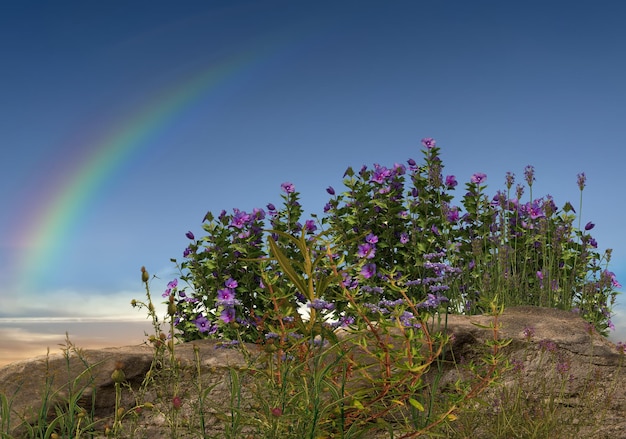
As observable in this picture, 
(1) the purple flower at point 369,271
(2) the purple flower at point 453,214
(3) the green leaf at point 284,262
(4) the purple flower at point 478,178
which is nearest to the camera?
(3) the green leaf at point 284,262

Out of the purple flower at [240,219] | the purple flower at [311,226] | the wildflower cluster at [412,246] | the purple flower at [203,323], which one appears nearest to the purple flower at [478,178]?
the wildflower cluster at [412,246]

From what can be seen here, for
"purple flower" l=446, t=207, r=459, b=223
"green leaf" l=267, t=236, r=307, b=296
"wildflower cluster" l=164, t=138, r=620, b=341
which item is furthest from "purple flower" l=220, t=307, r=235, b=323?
"green leaf" l=267, t=236, r=307, b=296

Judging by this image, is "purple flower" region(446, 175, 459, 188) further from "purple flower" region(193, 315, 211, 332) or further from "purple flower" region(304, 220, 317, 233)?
"purple flower" region(193, 315, 211, 332)

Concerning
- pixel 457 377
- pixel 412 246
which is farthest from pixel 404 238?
pixel 457 377

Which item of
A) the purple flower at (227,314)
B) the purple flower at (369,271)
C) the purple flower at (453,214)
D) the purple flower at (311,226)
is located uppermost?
the purple flower at (453,214)

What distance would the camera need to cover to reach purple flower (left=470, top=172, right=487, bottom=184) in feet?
24.5

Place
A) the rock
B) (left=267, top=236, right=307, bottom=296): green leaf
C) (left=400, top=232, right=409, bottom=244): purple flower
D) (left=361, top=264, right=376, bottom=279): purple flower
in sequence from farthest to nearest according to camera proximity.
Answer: (left=400, top=232, right=409, bottom=244): purple flower, (left=361, top=264, right=376, bottom=279): purple flower, the rock, (left=267, top=236, right=307, bottom=296): green leaf

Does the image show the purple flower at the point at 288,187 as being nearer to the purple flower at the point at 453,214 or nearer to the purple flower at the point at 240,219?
the purple flower at the point at 240,219

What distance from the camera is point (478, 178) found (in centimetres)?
748

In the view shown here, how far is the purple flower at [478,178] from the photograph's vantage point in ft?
24.5

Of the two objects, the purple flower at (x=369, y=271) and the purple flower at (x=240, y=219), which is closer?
the purple flower at (x=369, y=271)

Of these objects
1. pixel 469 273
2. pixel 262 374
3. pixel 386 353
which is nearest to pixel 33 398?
pixel 262 374

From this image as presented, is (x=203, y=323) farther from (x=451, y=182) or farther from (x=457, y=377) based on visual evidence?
(x=457, y=377)

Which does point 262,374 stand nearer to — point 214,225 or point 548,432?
point 548,432
